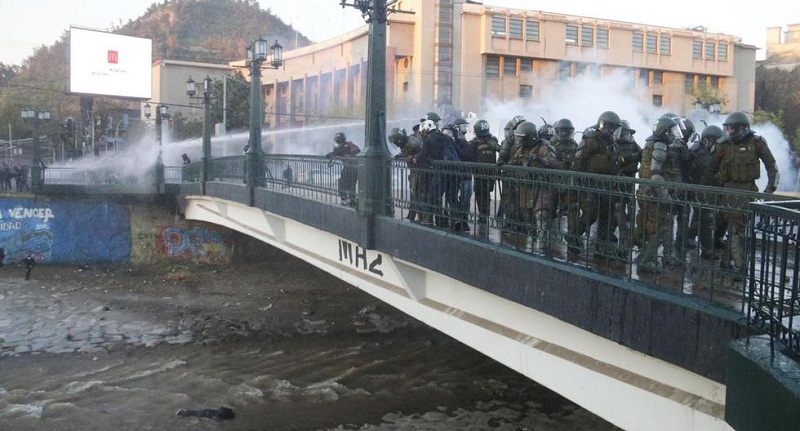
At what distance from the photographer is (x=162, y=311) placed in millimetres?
21328

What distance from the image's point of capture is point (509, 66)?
4244 cm

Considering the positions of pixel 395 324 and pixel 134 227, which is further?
pixel 134 227

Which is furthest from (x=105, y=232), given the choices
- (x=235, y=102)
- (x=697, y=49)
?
(x=697, y=49)

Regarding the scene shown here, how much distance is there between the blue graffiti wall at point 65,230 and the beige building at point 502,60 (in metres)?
11.6

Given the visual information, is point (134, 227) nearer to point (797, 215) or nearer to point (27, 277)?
point (27, 277)

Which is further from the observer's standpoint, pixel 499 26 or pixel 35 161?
pixel 499 26

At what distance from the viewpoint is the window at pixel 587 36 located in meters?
44.2

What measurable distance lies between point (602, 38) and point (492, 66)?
7.66 meters

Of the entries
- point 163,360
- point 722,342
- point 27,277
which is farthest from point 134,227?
point 722,342

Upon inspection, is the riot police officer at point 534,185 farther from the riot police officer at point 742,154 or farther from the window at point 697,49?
the window at point 697,49

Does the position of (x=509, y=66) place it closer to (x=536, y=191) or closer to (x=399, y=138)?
(x=399, y=138)

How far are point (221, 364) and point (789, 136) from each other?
3961 centimetres

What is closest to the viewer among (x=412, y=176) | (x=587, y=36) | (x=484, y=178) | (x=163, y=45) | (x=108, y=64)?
(x=484, y=178)

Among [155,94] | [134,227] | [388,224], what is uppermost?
[155,94]
